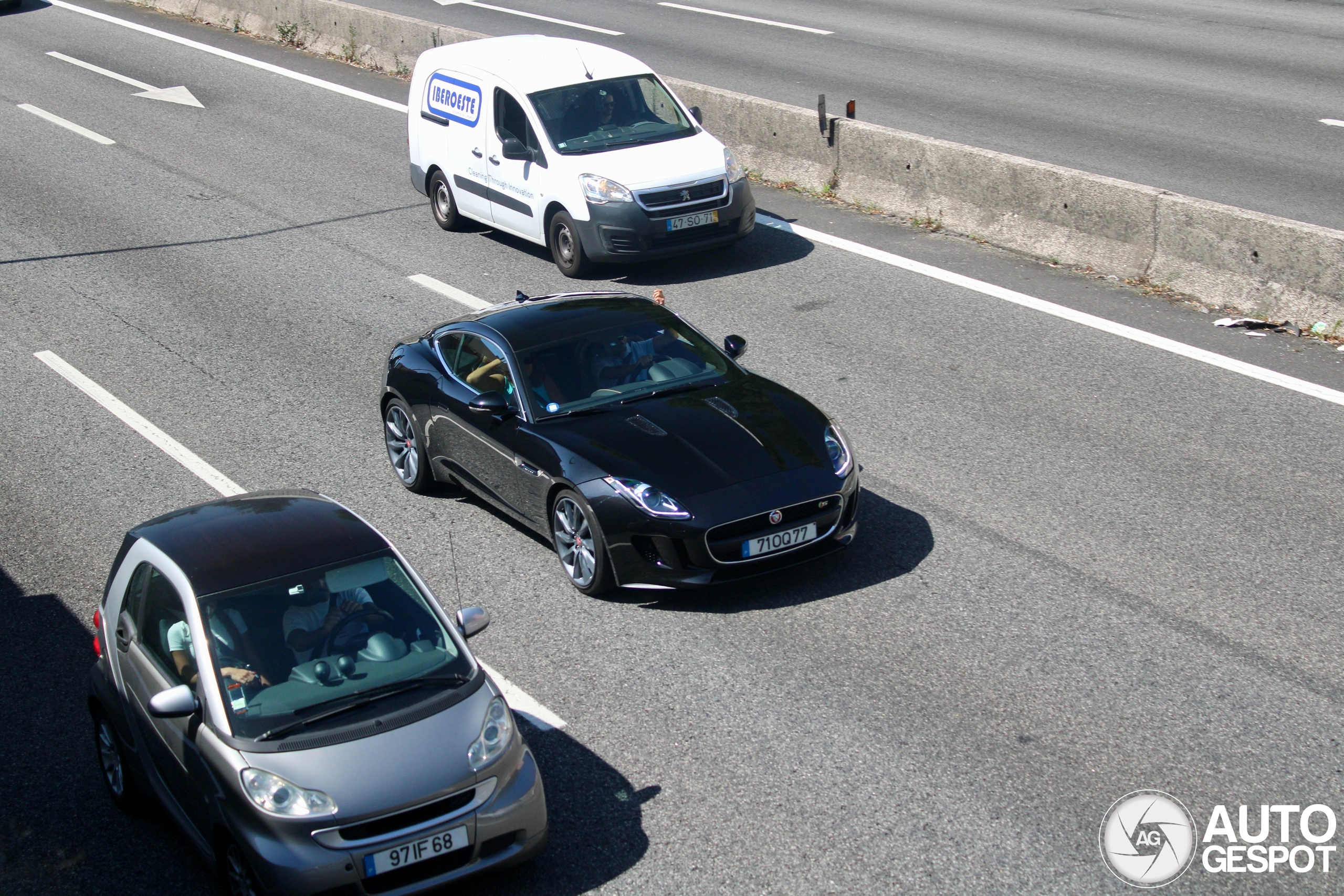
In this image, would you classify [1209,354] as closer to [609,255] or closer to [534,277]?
[609,255]

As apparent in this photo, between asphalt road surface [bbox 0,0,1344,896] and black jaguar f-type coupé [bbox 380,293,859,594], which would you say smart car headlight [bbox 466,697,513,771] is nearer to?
asphalt road surface [bbox 0,0,1344,896]

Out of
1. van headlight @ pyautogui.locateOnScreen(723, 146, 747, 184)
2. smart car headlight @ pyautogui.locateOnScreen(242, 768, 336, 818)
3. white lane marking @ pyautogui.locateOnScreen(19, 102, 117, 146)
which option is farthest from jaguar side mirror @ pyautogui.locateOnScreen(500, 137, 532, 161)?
smart car headlight @ pyautogui.locateOnScreen(242, 768, 336, 818)

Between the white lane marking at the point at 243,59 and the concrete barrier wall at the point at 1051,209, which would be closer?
the concrete barrier wall at the point at 1051,209

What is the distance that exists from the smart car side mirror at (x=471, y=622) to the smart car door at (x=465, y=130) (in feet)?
30.5

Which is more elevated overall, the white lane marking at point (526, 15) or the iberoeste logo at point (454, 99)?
the white lane marking at point (526, 15)

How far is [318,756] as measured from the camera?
5.00 metres

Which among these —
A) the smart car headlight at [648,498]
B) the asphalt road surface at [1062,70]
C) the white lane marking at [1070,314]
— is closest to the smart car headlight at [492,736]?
the smart car headlight at [648,498]

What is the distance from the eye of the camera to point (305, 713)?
5168 mm

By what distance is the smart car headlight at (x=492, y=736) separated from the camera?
16.9ft

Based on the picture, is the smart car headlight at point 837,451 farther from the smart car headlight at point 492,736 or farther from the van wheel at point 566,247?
the van wheel at point 566,247

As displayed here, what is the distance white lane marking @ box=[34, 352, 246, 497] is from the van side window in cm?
498

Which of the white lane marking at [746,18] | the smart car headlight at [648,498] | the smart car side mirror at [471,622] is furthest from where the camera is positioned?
the white lane marking at [746,18]

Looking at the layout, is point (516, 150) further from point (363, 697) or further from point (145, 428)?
point (363, 697)

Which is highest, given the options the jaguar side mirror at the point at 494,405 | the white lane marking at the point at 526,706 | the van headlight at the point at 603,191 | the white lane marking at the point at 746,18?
the white lane marking at the point at 746,18
